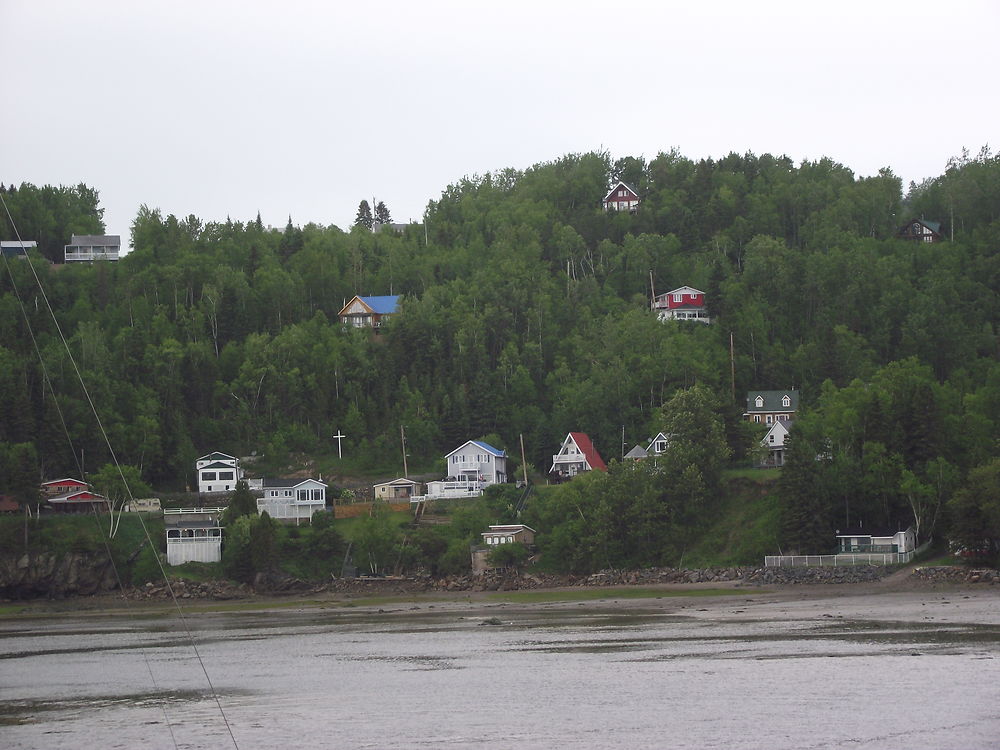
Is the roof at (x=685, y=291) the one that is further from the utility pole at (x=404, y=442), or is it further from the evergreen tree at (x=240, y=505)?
the evergreen tree at (x=240, y=505)

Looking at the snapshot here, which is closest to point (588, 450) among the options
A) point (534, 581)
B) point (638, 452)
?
point (638, 452)

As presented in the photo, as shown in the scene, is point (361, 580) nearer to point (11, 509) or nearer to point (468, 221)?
point (11, 509)

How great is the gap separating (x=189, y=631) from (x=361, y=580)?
19.6 m

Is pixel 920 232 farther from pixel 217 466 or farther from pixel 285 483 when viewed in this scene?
pixel 217 466

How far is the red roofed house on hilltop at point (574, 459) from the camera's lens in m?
90.4

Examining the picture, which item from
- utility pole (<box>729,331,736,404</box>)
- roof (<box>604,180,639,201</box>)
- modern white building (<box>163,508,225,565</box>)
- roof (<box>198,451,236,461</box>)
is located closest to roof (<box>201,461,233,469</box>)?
roof (<box>198,451,236,461</box>)

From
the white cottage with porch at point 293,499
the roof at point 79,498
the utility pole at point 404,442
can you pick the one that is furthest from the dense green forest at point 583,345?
the white cottage with porch at point 293,499

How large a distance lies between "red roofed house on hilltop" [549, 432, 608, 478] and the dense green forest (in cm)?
298

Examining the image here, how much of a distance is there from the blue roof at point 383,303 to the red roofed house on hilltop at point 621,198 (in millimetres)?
32511

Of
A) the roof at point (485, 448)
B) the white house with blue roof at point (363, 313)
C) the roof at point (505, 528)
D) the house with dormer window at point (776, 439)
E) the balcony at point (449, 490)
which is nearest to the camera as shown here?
the roof at point (505, 528)

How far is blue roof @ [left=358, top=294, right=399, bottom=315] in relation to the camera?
118 m

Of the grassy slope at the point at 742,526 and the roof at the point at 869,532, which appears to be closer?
the roof at the point at 869,532

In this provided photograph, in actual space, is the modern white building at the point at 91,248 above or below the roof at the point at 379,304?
above

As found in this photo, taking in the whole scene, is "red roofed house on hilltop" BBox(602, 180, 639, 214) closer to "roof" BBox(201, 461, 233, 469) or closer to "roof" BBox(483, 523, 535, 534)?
"roof" BBox(201, 461, 233, 469)
